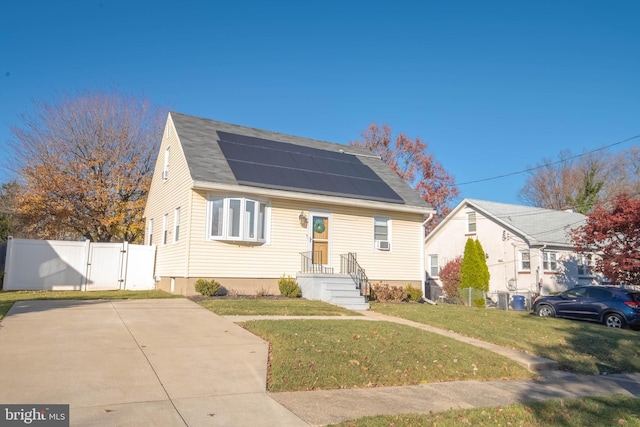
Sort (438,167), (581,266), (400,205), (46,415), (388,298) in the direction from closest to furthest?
(46,415) → (388,298) → (400,205) → (581,266) → (438,167)

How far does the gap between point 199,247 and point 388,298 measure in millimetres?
6935

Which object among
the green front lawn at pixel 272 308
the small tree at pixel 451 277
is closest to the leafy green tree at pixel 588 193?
the small tree at pixel 451 277

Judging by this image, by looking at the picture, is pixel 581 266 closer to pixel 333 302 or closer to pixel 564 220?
pixel 564 220

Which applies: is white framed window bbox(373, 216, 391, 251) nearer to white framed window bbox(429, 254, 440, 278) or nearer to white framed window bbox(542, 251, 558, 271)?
white framed window bbox(542, 251, 558, 271)

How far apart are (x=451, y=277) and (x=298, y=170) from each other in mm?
13740

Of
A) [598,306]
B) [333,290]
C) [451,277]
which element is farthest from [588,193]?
[333,290]

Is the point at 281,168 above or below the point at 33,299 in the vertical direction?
above

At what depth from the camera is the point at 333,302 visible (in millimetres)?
14773

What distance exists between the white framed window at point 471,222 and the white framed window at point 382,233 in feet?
40.0

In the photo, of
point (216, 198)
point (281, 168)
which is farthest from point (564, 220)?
point (216, 198)

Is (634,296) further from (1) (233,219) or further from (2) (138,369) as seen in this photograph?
(2) (138,369)

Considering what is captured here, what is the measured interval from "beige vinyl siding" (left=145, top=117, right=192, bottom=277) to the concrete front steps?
3.92 metres

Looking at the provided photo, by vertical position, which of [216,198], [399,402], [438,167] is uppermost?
[438,167]

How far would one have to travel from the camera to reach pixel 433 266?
32.0m
